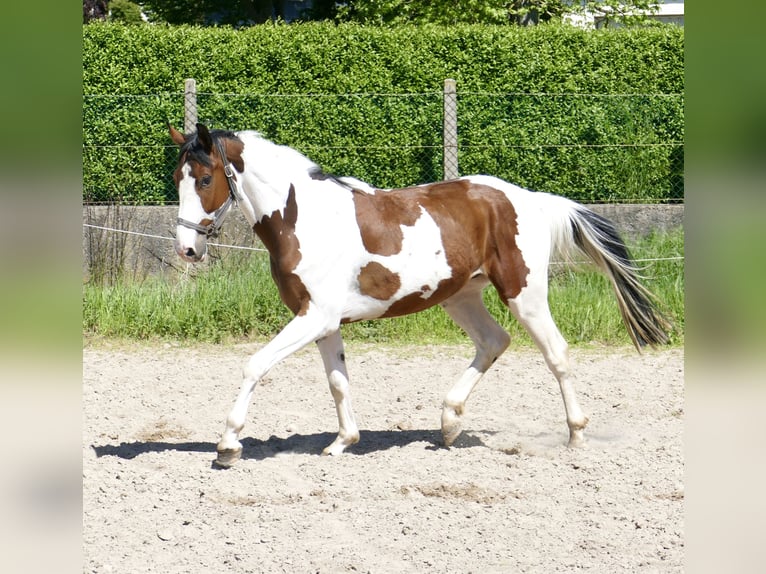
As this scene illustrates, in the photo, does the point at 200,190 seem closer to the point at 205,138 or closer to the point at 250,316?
the point at 205,138

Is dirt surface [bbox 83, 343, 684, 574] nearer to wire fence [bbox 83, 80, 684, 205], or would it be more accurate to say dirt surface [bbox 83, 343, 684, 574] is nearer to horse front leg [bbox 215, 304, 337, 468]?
horse front leg [bbox 215, 304, 337, 468]

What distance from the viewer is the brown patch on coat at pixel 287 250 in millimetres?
5047

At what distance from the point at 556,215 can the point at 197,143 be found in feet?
7.42

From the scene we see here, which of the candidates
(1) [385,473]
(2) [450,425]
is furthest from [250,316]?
(1) [385,473]

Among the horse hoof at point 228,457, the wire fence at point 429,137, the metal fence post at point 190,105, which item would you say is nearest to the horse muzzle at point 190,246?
the horse hoof at point 228,457

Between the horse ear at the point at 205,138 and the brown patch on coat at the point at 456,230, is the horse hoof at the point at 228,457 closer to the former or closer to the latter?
the brown patch on coat at the point at 456,230

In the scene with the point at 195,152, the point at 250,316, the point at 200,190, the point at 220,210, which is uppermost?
the point at 195,152

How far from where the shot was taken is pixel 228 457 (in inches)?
195

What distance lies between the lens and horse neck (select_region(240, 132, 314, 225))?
5.09 m

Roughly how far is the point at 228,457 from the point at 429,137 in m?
6.24
